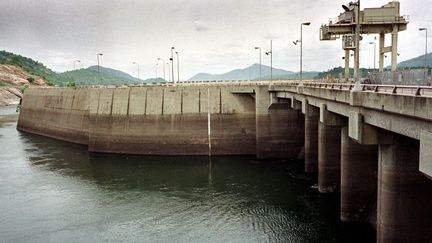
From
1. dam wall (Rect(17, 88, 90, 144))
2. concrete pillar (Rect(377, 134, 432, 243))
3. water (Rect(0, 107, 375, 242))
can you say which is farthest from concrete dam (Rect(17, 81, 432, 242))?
water (Rect(0, 107, 375, 242))

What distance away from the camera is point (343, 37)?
4456 centimetres

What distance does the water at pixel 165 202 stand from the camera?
1029 inches

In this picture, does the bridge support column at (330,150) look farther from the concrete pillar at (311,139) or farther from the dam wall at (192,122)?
the dam wall at (192,122)

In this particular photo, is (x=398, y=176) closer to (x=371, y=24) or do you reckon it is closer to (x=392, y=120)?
(x=392, y=120)

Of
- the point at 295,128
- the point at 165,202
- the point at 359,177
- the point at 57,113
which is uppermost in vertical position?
the point at 57,113

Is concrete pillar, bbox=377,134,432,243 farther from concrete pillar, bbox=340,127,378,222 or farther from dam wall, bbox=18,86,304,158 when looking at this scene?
dam wall, bbox=18,86,304,158

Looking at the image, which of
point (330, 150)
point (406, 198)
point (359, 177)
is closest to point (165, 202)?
point (330, 150)

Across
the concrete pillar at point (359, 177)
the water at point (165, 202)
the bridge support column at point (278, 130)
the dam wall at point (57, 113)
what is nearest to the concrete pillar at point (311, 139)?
the water at point (165, 202)

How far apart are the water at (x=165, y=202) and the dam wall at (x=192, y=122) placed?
2.31 meters

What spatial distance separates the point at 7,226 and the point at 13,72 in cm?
19018

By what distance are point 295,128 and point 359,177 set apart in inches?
876

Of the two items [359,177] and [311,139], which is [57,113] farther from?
[359,177]

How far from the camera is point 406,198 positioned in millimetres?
18469

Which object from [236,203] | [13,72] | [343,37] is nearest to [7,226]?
[236,203]
